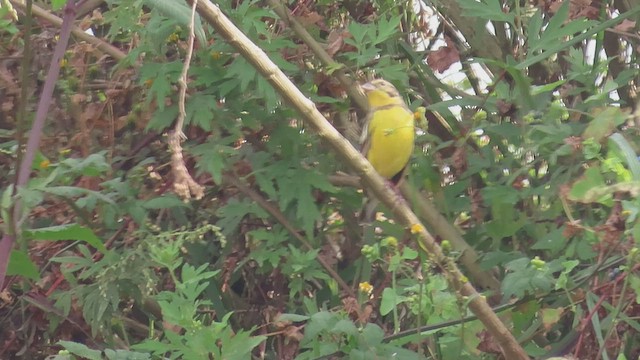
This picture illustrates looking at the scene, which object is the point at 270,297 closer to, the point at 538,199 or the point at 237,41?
the point at 538,199

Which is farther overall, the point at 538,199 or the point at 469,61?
the point at 469,61

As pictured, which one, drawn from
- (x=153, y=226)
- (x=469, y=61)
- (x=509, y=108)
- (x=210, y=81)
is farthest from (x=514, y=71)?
(x=153, y=226)

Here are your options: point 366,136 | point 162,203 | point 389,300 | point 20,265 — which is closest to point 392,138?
point 366,136

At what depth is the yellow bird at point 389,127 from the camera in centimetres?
329

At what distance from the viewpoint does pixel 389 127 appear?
3.26m

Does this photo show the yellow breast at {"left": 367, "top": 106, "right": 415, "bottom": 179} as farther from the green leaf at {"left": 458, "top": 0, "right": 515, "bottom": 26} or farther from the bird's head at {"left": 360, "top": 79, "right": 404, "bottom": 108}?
the green leaf at {"left": 458, "top": 0, "right": 515, "bottom": 26}

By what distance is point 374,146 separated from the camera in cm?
381

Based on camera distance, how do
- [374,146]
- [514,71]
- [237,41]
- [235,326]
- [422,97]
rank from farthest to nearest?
[374,146]
[422,97]
[235,326]
[514,71]
[237,41]

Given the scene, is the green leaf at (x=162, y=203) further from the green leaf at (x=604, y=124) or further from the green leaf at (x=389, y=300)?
the green leaf at (x=604, y=124)

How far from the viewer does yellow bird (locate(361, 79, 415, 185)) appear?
3285 millimetres

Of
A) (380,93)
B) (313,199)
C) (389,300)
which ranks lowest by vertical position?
(389,300)

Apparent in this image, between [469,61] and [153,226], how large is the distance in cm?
107

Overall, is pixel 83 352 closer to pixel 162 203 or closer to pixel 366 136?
pixel 162 203

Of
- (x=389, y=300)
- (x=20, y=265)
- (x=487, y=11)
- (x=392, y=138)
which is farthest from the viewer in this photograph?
(x=392, y=138)
